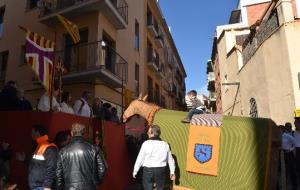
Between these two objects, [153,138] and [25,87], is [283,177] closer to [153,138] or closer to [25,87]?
[153,138]

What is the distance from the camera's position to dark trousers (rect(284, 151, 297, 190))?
26.8 ft

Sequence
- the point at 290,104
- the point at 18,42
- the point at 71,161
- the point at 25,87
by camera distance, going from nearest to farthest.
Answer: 1. the point at 71,161
2. the point at 290,104
3. the point at 25,87
4. the point at 18,42

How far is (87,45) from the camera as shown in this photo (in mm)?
13617

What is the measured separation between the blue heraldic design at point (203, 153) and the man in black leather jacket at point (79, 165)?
314 centimetres

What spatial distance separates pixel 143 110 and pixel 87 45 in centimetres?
690

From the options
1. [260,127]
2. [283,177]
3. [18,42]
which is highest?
[18,42]

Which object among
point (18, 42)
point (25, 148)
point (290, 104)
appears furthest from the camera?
point (18, 42)

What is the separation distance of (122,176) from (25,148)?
2.84 metres

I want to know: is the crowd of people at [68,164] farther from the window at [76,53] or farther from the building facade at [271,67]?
the window at [76,53]

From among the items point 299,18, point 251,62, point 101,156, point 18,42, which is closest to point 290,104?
point 299,18

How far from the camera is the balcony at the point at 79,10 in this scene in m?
13.7

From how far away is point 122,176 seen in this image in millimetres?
7754

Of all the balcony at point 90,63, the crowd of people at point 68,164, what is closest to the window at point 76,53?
the balcony at point 90,63

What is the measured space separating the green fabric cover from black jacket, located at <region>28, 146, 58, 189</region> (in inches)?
134
